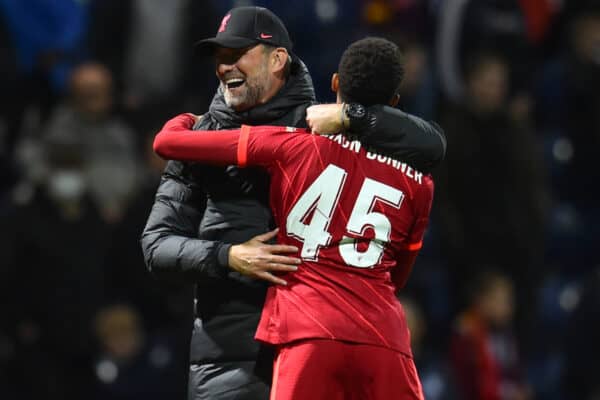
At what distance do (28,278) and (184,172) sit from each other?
315 centimetres

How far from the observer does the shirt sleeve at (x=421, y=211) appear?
187 inches

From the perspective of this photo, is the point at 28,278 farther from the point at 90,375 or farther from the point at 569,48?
the point at 569,48

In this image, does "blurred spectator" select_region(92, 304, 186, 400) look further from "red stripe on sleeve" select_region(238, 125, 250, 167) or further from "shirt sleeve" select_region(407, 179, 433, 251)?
"red stripe on sleeve" select_region(238, 125, 250, 167)

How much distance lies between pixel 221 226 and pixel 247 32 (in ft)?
2.12


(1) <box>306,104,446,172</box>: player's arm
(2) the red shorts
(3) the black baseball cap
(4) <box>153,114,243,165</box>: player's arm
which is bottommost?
(2) the red shorts

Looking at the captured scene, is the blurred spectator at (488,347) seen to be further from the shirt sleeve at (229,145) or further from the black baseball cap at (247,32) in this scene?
the shirt sleeve at (229,145)

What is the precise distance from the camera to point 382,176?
4.65m

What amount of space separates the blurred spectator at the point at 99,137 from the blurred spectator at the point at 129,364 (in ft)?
2.09

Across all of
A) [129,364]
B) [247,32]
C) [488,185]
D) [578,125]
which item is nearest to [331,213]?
[247,32]

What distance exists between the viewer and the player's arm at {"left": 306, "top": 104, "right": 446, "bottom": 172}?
4.61 m

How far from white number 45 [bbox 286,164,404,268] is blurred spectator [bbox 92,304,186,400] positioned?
3355 millimetres

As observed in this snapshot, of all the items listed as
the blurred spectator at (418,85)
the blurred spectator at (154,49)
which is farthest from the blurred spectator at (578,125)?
the blurred spectator at (154,49)

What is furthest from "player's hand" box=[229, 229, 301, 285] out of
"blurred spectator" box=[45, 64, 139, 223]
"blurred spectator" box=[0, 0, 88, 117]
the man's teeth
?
"blurred spectator" box=[0, 0, 88, 117]

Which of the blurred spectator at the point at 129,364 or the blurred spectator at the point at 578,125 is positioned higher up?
the blurred spectator at the point at 578,125
